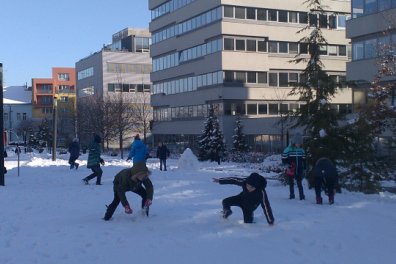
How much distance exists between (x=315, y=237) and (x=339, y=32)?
5652cm

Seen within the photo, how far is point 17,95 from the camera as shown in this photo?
132000 millimetres

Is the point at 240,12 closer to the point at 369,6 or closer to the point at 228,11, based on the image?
the point at 228,11

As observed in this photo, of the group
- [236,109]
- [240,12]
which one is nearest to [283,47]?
[240,12]

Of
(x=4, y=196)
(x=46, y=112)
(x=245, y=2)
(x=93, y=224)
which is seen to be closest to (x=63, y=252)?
(x=93, y=224)

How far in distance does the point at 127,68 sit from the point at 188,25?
32591 mm

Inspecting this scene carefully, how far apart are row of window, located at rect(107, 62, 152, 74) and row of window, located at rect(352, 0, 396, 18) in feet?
190

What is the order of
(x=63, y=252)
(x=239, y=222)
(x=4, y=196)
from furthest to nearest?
(x=4, y=196), (x=239, y=222), (x=63, y=252)

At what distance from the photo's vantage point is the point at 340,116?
774 inches

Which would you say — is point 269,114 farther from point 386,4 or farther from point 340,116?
point 340,116

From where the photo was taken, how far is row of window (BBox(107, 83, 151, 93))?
9312 cm

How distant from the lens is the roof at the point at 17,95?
12794 cm

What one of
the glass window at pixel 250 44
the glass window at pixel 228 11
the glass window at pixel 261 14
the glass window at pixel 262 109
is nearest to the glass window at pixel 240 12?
the glass window at pixel 228 11

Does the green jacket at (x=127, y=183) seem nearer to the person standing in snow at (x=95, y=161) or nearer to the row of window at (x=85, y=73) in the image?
the person standing in snow at (x=95, y=161)

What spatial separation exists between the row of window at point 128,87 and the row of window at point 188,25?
23026mm
